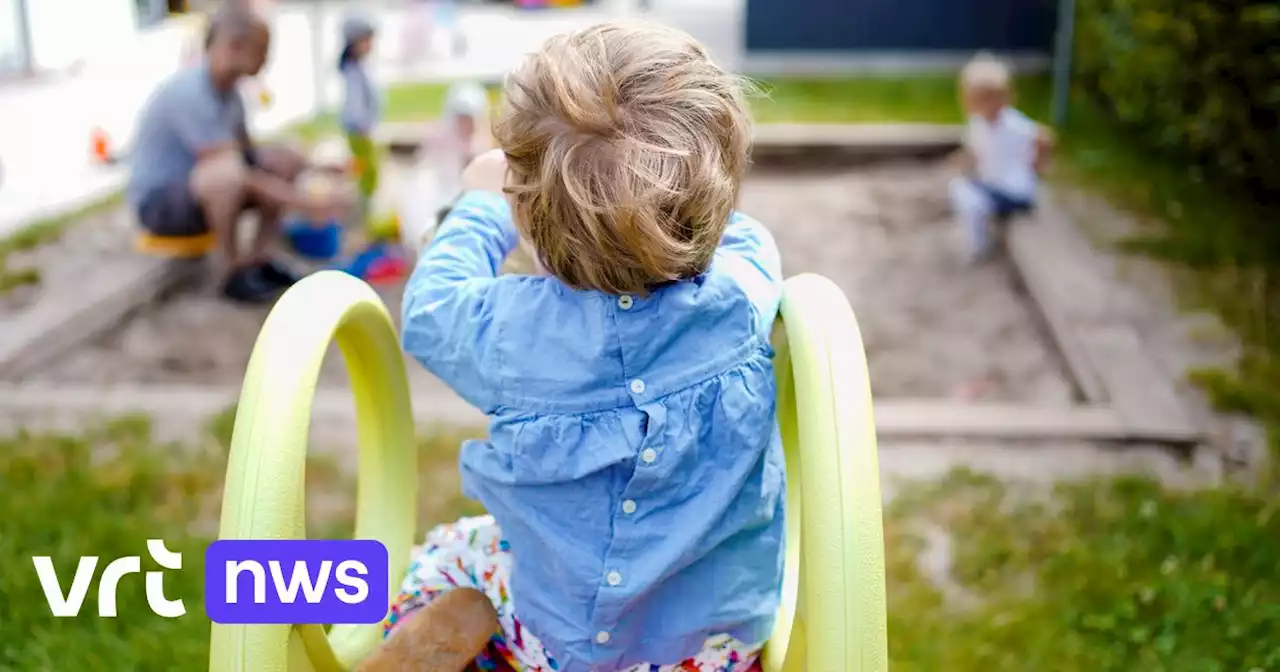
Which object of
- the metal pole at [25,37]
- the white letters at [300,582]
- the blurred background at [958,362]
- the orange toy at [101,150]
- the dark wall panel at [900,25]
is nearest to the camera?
the white letters at [300,582]

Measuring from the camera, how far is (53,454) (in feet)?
10.9

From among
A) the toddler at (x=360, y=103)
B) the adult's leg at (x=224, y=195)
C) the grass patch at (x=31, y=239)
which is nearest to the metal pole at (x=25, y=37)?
the grass patch at (x=31, y=239)

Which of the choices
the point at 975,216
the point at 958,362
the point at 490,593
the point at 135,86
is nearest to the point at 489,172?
the point at 490,593

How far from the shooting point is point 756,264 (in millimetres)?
1773

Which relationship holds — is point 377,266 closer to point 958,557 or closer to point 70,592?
point 70,592

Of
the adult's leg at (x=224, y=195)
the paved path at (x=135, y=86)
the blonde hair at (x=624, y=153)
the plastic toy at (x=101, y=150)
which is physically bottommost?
the paved path at (x=135, y=86)

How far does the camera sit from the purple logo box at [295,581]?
1530 mm

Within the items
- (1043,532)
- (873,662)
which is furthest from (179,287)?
(873,662)

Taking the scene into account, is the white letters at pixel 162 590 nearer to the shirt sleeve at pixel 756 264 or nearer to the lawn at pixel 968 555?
the lawn at pixel 968 555

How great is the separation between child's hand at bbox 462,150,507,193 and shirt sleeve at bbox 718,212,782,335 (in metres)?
0.35

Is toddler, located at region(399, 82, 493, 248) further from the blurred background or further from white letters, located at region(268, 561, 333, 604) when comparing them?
white letters, located at region(268, 561, 333, 604)

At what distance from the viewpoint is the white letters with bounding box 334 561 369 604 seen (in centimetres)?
170

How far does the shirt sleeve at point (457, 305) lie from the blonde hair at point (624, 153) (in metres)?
0.13

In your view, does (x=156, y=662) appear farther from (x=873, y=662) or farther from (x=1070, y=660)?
(x=1070, y=660)
